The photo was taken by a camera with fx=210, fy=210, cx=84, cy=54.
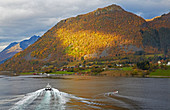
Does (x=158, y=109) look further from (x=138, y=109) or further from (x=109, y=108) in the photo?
(x=109, y=108)

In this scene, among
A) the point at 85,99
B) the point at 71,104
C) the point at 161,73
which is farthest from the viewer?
the point at 161,73

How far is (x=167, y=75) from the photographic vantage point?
173 metres

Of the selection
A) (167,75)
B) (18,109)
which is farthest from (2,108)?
(167,75)

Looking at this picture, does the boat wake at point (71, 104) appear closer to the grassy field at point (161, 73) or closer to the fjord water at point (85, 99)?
the fjord water at point (85, 99)

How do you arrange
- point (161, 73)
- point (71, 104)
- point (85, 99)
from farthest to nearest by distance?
point (161, 73)
point (85, 99)
point (71, 104)

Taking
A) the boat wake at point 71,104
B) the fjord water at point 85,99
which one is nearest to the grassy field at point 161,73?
the fjord water at point 85,99

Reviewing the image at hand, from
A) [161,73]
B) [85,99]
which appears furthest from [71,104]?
[161,73]

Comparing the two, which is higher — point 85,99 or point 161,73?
point 161,73

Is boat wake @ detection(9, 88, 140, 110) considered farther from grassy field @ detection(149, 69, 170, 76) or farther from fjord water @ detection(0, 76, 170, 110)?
grassy field @ detection(149, 69, 170, 76)

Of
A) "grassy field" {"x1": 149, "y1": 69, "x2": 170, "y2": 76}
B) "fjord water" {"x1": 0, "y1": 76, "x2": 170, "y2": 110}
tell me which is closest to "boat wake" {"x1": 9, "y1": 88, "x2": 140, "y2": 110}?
"fjord water" {"x1": 0, "y1": 76, "x2": 170, "y2": 110}

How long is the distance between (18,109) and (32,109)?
2.83 m

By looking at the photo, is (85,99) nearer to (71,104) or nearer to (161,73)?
(71,104)

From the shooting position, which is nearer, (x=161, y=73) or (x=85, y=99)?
(x=85, y=99)

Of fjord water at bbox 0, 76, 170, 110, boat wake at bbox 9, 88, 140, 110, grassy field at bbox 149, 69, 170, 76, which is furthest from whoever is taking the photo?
grassy field at bbox 149, 69, 170, 76
